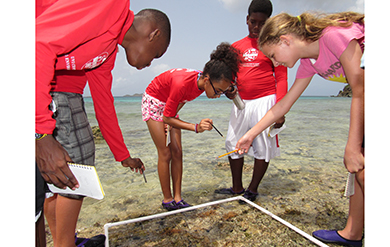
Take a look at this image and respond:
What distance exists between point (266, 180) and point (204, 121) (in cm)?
141

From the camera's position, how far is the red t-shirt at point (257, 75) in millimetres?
2607

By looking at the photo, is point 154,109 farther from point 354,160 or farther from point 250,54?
point 354,160

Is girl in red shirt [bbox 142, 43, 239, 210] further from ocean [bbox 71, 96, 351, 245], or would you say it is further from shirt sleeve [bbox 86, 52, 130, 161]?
shirt sleeve [bbox 86, 52, 130, 161]

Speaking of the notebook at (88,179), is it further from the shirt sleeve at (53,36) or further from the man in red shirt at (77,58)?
the shirt sleeve at (53,36)

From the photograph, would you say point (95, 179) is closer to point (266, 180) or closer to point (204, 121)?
point (204, 121)

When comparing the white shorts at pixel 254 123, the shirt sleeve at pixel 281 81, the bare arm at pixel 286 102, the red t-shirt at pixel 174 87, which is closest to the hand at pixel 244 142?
the bare arm at pixel 286 102

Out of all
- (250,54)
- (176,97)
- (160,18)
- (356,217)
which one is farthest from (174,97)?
(356,217)

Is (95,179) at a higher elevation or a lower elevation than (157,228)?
higher

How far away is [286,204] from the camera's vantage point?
2471 mm

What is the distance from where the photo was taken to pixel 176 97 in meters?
2.28

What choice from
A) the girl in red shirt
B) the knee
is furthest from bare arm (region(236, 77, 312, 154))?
the knee

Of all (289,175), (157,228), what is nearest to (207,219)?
(157,228)

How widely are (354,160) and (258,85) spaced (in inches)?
55.1

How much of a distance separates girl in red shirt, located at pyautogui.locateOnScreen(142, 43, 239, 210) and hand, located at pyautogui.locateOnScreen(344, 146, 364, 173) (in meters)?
1.18
